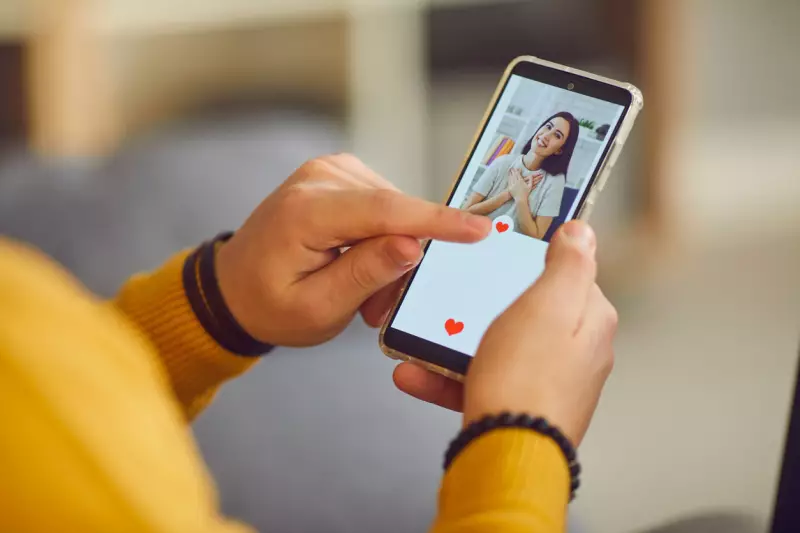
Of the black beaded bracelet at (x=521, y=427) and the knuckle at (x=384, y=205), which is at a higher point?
the knuckle at (x=384, y=205)

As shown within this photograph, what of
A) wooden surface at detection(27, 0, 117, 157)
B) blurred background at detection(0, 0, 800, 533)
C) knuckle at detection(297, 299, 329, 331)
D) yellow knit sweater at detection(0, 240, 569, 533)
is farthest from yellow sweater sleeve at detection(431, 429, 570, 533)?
wooden surface at detection(27, 0, 117, 157)

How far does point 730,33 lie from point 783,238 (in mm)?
460

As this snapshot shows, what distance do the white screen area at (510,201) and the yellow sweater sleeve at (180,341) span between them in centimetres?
15

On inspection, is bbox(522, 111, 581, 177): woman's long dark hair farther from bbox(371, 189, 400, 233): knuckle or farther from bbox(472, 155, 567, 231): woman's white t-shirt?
bbox(371, 189, 400, 233): knuckle

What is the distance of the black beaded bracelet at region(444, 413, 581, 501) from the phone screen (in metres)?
0.15

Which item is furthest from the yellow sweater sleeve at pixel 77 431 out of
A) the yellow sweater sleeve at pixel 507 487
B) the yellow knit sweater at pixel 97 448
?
the yellow sweater sleeve at pixel 507 487

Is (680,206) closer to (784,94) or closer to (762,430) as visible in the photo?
(784,94)

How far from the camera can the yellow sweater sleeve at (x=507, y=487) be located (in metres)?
0.36

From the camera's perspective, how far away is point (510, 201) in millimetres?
572

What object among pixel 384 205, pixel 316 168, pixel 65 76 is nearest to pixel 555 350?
pixel 384 205

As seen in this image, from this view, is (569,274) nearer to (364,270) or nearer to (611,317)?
(611,317)

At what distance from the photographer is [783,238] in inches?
72.6

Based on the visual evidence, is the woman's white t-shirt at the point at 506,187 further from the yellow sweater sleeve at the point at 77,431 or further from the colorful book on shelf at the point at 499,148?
the yellow sweater sleeve at the point at 77,431

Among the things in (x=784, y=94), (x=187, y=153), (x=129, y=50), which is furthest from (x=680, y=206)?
(x=129, y=50)
